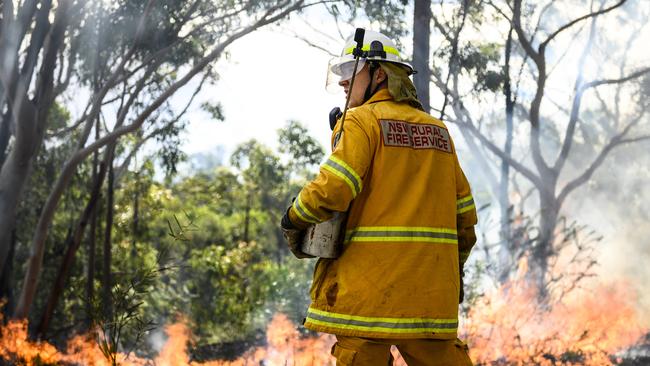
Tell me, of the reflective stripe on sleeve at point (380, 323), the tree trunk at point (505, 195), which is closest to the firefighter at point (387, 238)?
the reflective stripe on sleeve at point (380, 323)

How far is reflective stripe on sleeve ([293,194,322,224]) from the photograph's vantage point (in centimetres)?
275

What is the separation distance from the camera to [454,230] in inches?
116

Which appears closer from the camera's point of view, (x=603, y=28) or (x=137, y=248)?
(x=137, y=248)

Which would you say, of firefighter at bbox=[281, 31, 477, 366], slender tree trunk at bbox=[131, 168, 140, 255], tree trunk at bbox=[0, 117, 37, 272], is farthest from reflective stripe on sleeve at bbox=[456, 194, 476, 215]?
slender tree trunk at bbox=[131, 168, 140, 255]

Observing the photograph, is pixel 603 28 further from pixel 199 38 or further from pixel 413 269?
pixel 413 269

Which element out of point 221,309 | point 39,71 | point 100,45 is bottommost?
point 221,309

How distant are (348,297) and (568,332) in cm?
707

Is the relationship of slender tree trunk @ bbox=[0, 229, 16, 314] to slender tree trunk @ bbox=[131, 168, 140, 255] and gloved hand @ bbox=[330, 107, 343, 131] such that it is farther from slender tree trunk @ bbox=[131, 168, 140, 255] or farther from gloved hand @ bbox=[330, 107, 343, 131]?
gloved hand @ bbox=[330, 107, 343, 131]

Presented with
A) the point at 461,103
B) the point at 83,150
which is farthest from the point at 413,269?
the point at 461,103

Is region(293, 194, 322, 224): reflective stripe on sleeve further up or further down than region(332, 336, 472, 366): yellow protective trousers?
further up

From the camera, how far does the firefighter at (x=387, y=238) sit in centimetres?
272

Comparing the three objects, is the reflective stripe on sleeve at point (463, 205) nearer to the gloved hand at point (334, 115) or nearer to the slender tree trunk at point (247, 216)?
the gloved hand at point (334, 115)

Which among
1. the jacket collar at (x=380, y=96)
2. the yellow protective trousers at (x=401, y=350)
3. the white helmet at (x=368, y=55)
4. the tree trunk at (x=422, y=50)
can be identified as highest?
the tree trunk at (x=422, y=50)

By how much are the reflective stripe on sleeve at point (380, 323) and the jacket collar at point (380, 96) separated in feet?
2.66
